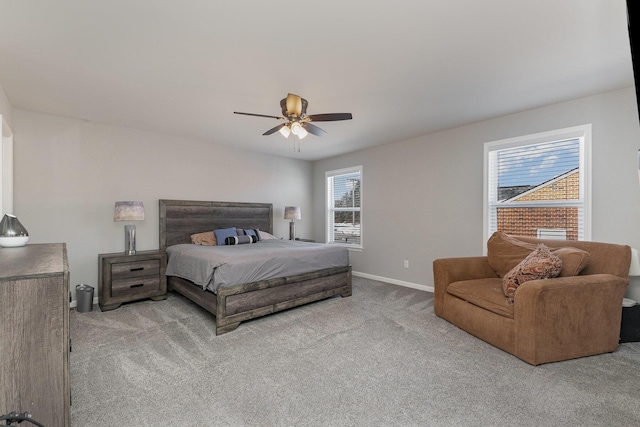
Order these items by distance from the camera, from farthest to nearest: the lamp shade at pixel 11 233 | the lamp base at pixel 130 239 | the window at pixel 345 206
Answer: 1. the window at pixel 345 206
2. the lamp base at pixel 130 239
3. the lamp shade at pixel 11 233

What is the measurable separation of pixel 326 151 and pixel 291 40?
3430 mm

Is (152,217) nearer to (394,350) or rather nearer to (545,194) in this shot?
(394,350)

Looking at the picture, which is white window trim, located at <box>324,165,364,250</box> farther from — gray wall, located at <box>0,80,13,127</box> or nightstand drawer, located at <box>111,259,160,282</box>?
gray wall, located at <box>0,80,13,127</box>

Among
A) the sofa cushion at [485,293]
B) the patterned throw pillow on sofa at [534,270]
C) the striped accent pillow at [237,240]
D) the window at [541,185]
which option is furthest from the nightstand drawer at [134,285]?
the window at [541,185]

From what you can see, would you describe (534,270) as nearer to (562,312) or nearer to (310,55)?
(562,312)

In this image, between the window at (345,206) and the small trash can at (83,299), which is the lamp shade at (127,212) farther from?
the window at (345,206)

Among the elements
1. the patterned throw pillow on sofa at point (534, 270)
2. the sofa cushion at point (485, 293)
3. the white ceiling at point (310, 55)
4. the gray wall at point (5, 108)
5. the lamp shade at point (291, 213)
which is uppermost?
the white ceiling at point (310, 55)

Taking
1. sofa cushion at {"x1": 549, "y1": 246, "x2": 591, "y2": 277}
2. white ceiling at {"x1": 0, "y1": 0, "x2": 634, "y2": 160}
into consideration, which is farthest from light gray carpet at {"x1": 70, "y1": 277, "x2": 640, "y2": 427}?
white ceiling at {"x1": 0, "y1": 0, "x2": 634, "y2": 160}

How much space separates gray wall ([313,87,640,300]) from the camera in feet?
9.41

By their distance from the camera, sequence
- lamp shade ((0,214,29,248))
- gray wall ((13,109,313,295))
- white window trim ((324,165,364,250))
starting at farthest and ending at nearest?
white window trim ((324,165,364,250)), gray wall ((13,109,313,295)), lamp shade ((0,214,29,248))

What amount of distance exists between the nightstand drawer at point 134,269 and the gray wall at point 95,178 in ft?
1.65

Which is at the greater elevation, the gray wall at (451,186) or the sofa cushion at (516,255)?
the gray wall at (451,186)

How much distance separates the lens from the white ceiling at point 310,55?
5.88 ft

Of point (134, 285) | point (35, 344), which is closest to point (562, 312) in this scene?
point (35, 344)
